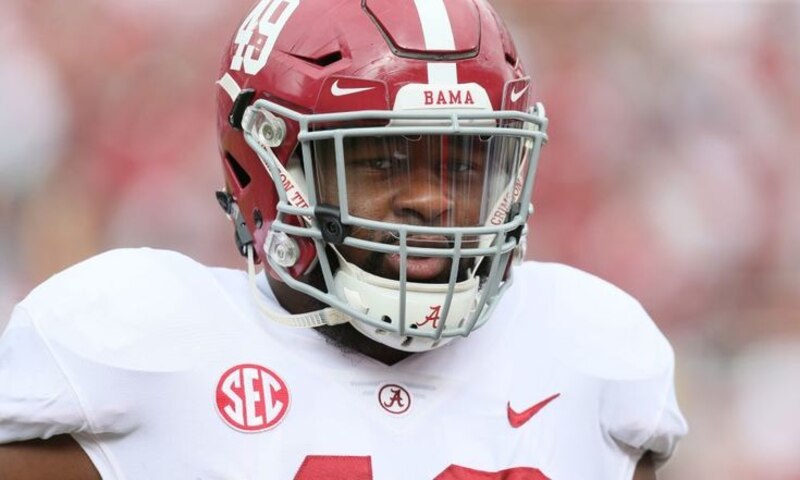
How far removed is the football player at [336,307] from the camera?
4.50 feet

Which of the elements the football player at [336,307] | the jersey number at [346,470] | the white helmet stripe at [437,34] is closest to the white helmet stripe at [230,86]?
the football player at [336,307]

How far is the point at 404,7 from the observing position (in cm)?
148

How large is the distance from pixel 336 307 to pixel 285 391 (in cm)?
13

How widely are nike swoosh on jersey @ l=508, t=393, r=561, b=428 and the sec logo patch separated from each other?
31 cm

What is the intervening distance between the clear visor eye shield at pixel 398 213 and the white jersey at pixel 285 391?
9 cm

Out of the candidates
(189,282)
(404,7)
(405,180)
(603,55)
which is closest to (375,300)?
(405,180)

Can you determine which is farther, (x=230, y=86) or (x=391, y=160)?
(x=230, y=86)

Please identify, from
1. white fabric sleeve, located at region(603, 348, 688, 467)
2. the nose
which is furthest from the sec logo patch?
white fabric sleeve, located at region(603, 348, 688, 467)

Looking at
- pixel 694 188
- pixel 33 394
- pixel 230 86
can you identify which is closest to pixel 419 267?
pixel 230 86

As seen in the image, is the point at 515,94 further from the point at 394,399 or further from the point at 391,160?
the point at 394,399

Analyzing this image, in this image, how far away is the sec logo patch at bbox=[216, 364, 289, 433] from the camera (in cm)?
140

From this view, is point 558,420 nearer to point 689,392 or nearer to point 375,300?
point 375,300

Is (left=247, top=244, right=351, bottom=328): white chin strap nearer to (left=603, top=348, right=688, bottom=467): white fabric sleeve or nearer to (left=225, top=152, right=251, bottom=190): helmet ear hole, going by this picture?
(left=225, top=152, right=251, bottom=190): helmet ear hole

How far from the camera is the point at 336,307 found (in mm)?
1412
